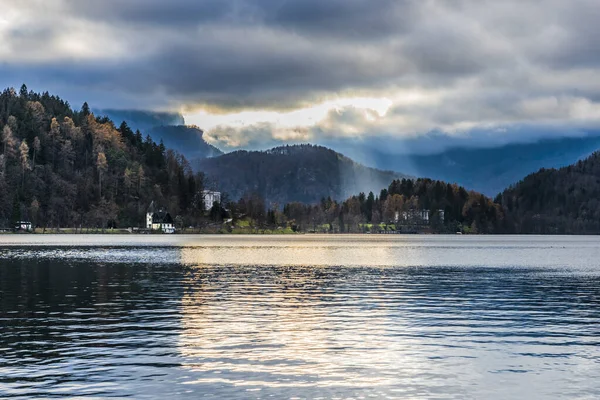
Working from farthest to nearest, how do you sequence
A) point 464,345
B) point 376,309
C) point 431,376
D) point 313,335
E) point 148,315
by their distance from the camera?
point 376,309 → point 148,315 → point 313,335 → point 464,345 → point 431,376

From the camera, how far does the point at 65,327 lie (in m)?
45.0

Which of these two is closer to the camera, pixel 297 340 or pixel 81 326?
pixel 297 340

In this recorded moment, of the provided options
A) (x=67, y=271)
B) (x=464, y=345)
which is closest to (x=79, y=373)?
(x=464, y=345)

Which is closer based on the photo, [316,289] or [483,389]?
[483,389]

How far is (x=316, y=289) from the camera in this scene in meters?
73.5

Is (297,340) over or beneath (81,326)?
beneath

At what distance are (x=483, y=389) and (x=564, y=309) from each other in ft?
100.0

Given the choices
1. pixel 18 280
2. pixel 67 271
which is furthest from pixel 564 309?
pixel 67 271

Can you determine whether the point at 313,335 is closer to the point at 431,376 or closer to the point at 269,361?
the point at 269,361

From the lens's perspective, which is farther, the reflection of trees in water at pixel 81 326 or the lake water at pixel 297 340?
the reflection of trees in water at pixel 81 326

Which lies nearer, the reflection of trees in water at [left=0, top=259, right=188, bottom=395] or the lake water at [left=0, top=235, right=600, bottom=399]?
the lake water at [left=0, top=235, right=600, bottom=399]

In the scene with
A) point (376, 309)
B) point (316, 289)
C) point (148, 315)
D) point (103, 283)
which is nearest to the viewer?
point (148, 315)

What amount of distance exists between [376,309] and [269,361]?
74.0 ft

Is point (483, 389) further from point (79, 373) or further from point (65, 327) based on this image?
point (65, 327)
